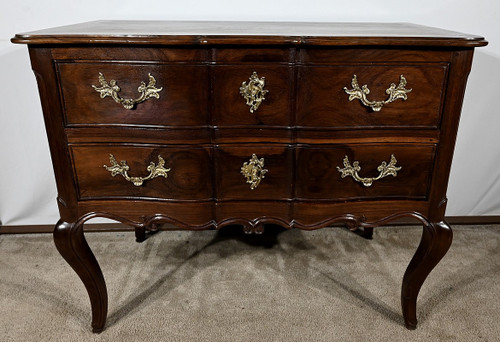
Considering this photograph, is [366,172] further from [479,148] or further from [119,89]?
[479,148]

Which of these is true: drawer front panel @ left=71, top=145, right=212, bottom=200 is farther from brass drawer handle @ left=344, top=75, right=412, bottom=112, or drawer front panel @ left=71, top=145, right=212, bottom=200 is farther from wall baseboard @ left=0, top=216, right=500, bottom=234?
wall baseboard @ left=0, top=216, right=500, bottom=234

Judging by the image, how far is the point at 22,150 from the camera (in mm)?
1761

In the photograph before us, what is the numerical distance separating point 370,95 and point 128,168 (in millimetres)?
637

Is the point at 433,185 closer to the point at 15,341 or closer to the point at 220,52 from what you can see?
the point at 220,52

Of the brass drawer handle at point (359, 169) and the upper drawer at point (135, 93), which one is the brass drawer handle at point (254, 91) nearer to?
the upper drawer at point (135, 93)

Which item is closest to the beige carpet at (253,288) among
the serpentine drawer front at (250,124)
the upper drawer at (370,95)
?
the serpentine drawer front at (250,124)

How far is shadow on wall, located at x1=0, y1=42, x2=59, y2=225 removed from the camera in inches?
64.7

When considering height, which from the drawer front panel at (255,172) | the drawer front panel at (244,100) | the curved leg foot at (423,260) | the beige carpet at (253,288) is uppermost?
the drawer front panel at (244,100)

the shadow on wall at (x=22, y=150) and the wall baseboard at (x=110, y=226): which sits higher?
the shadow on wall at (x=22, y=150)

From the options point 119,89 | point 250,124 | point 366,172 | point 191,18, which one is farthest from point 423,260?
point 191,18

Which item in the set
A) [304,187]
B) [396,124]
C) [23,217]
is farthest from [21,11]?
[396,124]

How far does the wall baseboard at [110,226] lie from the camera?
1.86 m

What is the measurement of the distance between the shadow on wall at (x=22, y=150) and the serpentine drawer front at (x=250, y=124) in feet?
2.54

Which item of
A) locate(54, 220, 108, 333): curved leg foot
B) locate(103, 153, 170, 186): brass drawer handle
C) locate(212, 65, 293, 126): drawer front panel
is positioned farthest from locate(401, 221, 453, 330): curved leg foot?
locate(54, 220, 108, 333): curved leg foot
